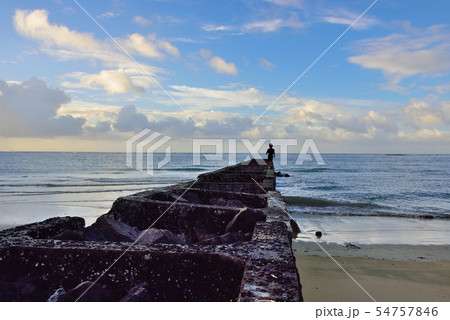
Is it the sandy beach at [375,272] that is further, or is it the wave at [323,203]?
the wave at [323,203]

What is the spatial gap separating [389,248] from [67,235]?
768 centimetres

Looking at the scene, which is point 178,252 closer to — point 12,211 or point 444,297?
point 444,297

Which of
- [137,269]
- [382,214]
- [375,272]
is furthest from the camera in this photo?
[382,214]

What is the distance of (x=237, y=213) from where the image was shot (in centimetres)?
422

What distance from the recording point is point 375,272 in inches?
263

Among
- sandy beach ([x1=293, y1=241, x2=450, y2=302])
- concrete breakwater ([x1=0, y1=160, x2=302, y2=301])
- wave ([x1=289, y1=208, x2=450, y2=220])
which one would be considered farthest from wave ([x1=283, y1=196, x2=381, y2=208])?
concrete breakwater ([x1=0, y1=160, x2=302, y2=301])

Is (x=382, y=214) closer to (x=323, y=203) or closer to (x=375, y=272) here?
(x=323, y=203)

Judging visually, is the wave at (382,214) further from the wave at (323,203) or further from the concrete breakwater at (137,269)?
the concrete breakwater at (137,269)

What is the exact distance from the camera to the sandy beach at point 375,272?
555cm

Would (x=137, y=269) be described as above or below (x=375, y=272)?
above

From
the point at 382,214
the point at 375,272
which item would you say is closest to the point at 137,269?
the point at 375,272

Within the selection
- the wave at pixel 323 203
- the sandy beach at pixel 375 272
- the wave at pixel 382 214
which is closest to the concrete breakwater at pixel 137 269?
the sandy beach at pixel 375 272

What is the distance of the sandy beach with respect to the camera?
5.55 metres

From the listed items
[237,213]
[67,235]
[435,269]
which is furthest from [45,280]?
[435,269]
